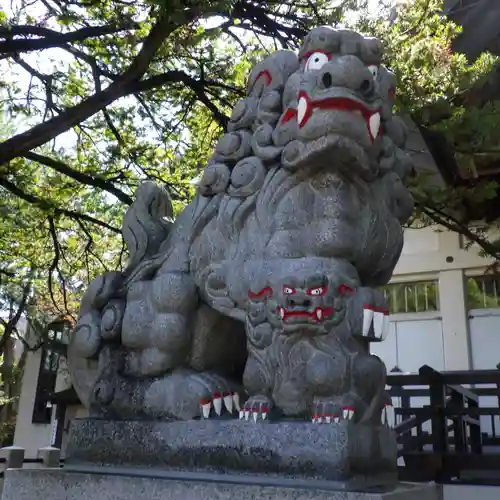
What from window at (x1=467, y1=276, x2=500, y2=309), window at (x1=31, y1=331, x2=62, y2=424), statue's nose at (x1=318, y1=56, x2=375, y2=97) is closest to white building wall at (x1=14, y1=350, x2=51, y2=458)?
window at (x1=31, y1=331, x2=62, y2=424)

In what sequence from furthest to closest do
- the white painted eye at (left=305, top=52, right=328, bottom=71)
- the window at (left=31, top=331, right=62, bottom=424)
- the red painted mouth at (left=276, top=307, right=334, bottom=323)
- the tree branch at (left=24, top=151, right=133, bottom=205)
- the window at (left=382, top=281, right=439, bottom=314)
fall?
the window at (left=31, top=331, right=62, bottom=424) → the window at (left=382, top=281, right=439, bottom=314) → the tree branch at (left=24, top=151, right=133, bottom=205) → the white painted eye at (left=305, top=52, right=328, bottom=71) → the red painted mouth at (left=276, top=307, right=334, bottom=323)

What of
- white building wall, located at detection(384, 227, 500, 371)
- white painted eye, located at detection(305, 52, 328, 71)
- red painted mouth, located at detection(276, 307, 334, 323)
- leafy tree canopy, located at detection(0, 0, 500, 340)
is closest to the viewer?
red painted mouth, located at detection(276, 307, 334, 323)

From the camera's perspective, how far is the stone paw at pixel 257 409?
2.18 m

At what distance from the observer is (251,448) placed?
2156 mm

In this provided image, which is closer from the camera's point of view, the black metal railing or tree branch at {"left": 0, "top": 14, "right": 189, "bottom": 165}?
tree branch at {"left": 0, "top": 14, "right": 189, "bottom": 165}

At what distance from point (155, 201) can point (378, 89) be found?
1.28m

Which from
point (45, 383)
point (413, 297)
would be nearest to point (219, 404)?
point (413, 297)

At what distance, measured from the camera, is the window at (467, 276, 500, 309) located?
870 centimetres

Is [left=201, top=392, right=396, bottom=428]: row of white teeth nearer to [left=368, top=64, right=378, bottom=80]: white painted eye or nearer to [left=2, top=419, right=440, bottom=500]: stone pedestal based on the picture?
[left=2, top=419, right=440, bottom=500]: stone pedestal

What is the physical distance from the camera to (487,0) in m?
6.30

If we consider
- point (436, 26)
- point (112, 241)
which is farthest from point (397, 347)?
point (436, 26)

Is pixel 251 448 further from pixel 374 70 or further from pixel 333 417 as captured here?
pixel 374 70

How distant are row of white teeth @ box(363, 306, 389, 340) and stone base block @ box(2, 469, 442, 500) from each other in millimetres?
Answer: 551

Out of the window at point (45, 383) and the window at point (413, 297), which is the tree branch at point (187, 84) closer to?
the window at point (413, 297)
